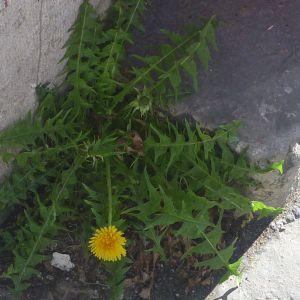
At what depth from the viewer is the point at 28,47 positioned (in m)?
2.34

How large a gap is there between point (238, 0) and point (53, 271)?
5.14 feet

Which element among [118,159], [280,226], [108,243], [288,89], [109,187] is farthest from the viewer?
[280,226]

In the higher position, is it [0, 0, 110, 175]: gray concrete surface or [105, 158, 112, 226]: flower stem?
[0, 0, 110, 175]: gray concrete surface

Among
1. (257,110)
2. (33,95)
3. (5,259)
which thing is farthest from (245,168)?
(5,259)

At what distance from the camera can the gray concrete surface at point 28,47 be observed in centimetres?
216

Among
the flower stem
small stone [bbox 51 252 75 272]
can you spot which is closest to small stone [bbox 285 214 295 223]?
the flower stem

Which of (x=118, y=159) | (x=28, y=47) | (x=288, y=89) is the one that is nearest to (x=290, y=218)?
(x=288, y=89)

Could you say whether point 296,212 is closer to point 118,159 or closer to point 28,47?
point 118,159

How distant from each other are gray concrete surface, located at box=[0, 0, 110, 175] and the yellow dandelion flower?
0.56 m

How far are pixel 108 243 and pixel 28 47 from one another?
83 centimetres

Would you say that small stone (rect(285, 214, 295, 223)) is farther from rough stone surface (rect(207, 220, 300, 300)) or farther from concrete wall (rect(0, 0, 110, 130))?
concrete wall (rect(0, 0, 110, 130))

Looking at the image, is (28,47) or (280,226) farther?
(280,226)

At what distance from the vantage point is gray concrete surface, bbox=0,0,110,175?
216 centimetres

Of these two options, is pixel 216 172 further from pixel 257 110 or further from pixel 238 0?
pixel 238 0
